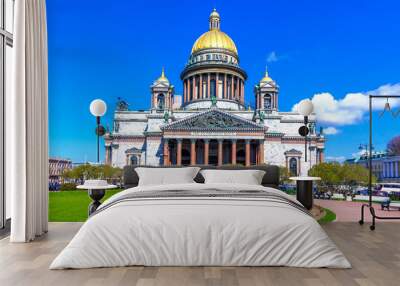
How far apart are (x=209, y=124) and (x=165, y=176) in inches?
575

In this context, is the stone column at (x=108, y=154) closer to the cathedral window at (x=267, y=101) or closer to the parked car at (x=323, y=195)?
the cathedral window at (x=267, y=101)

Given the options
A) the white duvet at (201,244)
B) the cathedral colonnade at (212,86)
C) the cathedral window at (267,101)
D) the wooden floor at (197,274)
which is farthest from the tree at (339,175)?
the cathedral colonnade at (212,86)

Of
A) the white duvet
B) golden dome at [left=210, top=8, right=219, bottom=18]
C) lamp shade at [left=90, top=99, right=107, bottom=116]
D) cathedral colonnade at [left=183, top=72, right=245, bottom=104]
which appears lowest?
the white duvet

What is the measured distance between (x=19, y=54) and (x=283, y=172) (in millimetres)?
11123

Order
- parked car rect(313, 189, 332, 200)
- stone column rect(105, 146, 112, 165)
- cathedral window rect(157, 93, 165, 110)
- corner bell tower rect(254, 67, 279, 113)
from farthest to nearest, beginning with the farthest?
1. stone column rect(105, 146, 112, 165)
2. cathedral window rect(157, 93, 165, 110)
3. corner bell tower rect(254, 67, 279, 113)
4. parked car rect(313, 189, 332, 200)

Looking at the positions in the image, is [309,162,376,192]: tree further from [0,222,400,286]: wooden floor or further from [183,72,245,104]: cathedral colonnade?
[183,72,245,104]: cathedral colonnade

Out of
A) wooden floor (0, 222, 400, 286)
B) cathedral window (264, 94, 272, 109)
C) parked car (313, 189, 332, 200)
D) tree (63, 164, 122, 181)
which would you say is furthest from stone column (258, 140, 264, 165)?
wooden floor (0, 222, 400, 286)

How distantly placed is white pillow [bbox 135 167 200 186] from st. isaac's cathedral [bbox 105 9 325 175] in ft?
37.1

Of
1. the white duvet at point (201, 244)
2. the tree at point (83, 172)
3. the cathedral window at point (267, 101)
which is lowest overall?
the tree at point (83, 172)

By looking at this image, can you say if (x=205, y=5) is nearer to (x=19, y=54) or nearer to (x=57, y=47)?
(x=57, y=47)

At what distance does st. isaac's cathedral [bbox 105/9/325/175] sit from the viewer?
16.6 metres

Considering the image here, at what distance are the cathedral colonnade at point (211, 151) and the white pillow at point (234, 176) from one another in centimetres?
1416

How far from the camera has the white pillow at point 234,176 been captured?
3.89 metres

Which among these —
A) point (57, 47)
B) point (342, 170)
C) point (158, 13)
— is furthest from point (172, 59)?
point (342, 170)
